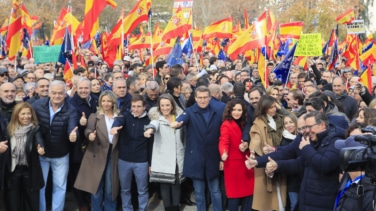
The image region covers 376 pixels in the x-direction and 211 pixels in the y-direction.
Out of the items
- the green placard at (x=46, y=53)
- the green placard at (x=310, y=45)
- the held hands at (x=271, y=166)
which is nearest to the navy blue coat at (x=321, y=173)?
the held hands at (x=271, y=166)

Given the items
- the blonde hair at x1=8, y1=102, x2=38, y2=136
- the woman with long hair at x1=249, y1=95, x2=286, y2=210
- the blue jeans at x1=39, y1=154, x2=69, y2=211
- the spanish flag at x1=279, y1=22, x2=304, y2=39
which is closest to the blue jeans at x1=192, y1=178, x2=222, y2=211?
the woman with long hair at x1=249, y1=95, x2=286, y2=210

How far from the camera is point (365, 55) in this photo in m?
15.6

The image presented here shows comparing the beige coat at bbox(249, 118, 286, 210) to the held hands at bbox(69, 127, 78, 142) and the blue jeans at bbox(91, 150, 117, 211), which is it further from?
the held hands at bbox(69, 127, 78, 142)

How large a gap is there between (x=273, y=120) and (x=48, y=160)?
2754mm

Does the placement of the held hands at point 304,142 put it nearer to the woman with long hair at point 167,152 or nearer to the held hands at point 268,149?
the held hands at point 268,149

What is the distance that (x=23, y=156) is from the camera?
6.30 m

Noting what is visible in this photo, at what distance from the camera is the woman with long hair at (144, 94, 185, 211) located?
6.61 m

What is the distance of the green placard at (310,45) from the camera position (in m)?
11.7

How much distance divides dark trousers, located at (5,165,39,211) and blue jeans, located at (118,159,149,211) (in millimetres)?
1029

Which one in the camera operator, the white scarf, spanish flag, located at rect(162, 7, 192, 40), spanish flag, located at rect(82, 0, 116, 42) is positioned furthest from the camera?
spanish flag, located at rect(162, 7, 192, 40)

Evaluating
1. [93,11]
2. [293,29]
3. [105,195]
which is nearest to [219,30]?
[293,29]

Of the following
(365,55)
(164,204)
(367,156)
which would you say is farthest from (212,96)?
(365,55)

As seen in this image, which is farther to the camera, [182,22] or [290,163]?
[182,22]

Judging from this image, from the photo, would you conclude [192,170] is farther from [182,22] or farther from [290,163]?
[182,22]
